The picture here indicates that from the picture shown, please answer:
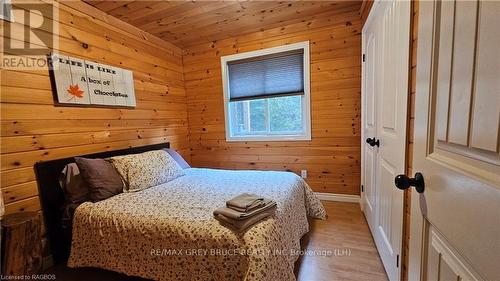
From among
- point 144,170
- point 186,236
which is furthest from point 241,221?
point 144,170

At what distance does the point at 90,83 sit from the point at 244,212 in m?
2.10

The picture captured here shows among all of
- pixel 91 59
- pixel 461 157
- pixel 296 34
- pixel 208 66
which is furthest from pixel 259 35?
pixel 461 157

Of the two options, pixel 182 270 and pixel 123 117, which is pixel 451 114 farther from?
pixel 123 117

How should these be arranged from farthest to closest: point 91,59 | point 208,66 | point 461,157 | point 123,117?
point 208,66 < point 123,117 < point 91,59 < point 461,157

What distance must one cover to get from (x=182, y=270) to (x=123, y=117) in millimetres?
1986

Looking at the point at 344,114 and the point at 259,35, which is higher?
the point at 259,35

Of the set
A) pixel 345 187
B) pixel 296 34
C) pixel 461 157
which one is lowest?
pixel 345 187

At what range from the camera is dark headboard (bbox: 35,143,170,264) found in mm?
1845

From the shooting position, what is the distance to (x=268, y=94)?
3.18 m

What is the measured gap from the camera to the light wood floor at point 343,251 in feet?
5.34

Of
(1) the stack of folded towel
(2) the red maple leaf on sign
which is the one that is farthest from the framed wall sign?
(1) the stack of folded towel

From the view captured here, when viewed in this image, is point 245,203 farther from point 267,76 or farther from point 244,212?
point 267,76

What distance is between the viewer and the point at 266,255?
1.19 meters

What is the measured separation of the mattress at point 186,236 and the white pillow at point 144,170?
14 cm
